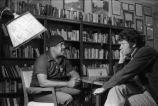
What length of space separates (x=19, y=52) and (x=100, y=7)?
2735 millimetres

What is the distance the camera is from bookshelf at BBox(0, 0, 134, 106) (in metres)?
3.60

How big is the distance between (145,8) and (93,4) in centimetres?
219

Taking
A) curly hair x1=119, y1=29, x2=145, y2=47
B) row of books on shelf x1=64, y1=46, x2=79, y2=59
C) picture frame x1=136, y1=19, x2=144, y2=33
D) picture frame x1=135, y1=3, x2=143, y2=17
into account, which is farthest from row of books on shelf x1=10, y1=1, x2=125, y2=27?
curly hair x1=119, y1=29, x2=145, y2=47

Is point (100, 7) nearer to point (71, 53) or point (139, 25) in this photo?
point (139, 25)

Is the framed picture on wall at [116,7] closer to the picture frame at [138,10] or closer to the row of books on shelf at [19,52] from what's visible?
the picture frame at [138,10]

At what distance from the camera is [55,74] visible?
9.09 feet

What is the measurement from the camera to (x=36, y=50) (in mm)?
3865

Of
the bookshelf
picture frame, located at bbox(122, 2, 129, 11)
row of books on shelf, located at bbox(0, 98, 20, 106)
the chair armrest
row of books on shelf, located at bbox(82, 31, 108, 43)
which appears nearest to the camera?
the chair armrest

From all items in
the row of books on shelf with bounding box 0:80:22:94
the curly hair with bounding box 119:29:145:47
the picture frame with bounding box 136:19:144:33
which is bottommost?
the row of books on shelf with bounding box 0:80:22:94

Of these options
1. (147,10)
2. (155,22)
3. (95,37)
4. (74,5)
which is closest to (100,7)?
(74,5)

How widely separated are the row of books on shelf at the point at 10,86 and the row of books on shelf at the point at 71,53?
1213mm

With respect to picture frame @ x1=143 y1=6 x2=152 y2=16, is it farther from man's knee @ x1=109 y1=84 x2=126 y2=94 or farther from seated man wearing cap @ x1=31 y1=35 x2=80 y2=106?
man's knee @ x1=109 y1=84 x2=126 y2=94

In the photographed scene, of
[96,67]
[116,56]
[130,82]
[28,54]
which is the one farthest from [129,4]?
[130,82]

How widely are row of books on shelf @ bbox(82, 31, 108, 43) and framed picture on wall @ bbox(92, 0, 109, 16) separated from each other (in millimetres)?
833
